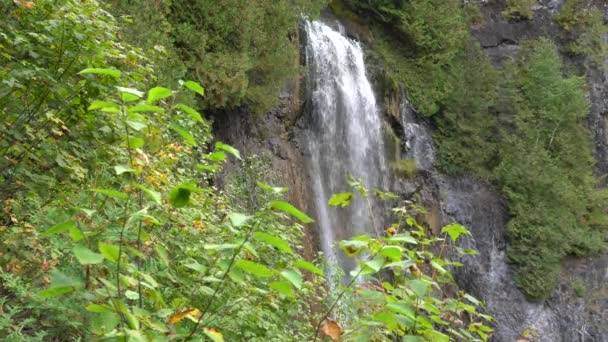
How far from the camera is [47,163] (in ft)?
11.2

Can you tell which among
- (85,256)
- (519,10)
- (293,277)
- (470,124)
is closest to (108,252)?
(85,256)

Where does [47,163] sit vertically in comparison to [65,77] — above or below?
below

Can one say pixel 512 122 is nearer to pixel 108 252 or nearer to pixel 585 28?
pixel 585 28

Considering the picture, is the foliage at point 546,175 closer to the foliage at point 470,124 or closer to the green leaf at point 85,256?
the foliage at point 470,124

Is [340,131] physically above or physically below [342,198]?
below

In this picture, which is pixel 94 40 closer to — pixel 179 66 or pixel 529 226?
pixel 179 66

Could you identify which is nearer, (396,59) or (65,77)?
(65,77)

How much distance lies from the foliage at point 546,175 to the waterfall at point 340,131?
159 inches

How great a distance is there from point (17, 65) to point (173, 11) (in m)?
4.68

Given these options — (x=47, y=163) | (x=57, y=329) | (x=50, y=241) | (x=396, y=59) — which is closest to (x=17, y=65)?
(x=47, y=163)

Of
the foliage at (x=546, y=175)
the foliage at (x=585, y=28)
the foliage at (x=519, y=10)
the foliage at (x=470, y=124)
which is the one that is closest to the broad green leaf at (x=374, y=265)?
the foliage at (x=546, y=175)

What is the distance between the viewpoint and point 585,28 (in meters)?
17.3

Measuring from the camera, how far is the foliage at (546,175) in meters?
13.8

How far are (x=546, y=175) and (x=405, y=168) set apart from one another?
3714mm
